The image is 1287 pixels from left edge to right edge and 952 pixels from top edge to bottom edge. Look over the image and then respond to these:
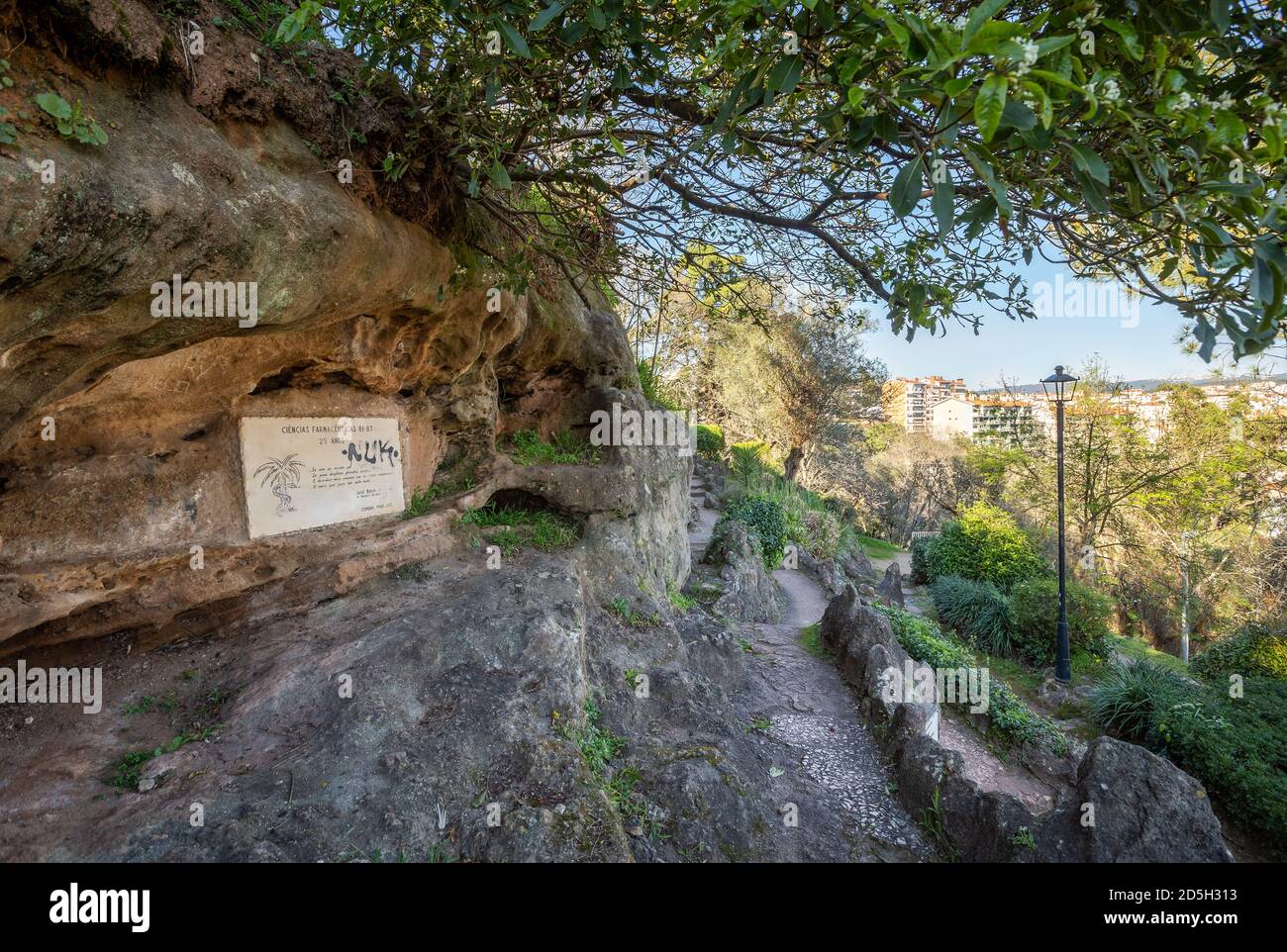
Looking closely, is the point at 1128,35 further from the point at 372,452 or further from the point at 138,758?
the point at 372,452

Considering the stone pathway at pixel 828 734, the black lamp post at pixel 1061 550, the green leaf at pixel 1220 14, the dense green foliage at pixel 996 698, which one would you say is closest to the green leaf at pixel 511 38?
the green leaf at pixel 1220 14

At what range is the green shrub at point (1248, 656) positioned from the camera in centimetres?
868

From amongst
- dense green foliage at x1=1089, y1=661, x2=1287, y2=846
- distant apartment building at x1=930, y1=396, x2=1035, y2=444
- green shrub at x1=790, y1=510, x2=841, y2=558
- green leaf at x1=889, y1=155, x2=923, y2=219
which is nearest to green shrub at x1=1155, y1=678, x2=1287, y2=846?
dense green foliage at x1=1089, y1=661, x2=1287, y2=846

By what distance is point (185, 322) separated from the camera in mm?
2885

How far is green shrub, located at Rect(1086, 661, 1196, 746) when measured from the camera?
8508 millimetres

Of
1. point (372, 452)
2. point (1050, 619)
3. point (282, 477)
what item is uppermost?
point (372, 452)

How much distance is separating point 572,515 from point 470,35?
5.27 metres

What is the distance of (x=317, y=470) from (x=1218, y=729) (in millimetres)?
11377

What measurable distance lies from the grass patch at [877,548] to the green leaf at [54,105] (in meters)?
25.3

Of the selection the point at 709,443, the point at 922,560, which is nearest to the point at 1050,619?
the point at 922,560

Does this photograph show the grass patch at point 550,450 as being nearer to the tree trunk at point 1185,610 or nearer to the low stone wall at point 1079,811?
the low stone wall at point 1079,811

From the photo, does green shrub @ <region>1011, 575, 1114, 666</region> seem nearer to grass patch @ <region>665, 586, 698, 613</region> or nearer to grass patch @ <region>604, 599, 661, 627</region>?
grass patch @ <region>665, 586, 698, 613</region>

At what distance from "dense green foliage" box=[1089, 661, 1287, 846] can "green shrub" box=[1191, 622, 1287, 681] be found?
0.46 m

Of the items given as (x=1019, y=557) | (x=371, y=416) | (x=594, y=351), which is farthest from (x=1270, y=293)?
(x=1019, y=557)
